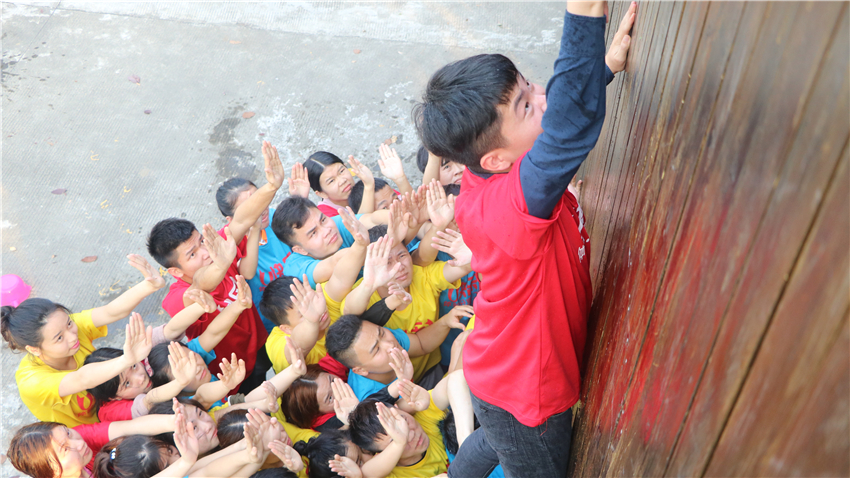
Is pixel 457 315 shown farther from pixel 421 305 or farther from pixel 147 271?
pixel 147 271

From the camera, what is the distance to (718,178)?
0.79m

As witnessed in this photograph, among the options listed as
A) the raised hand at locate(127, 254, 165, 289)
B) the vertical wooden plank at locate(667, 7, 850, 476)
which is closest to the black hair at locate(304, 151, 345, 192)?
the raised hand at locate(127, 254, 165, 289)

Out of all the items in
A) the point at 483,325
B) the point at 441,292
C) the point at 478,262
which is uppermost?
the point at 478,262

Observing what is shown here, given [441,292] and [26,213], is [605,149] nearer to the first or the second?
[441,292]

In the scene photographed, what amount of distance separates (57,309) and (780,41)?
9.43 ft

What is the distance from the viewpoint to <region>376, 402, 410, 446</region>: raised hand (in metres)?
2.35

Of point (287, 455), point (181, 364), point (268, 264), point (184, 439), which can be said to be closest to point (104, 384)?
point (181, 364)

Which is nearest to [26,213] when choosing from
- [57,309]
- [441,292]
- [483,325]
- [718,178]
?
[57,309]

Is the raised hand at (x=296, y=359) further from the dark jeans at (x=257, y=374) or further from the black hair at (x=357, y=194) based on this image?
the black hair at (x=357, y=194)

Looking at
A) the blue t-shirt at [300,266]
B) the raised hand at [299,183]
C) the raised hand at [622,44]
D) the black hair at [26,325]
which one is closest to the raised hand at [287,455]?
the blue t-shirt at [300,266]

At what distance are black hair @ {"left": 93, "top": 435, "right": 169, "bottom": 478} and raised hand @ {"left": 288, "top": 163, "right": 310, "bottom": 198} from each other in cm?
152

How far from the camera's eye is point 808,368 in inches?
21.7

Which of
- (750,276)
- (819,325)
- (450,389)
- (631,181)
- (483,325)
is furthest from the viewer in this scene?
(450,389)

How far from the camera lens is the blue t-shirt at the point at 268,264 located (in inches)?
130
